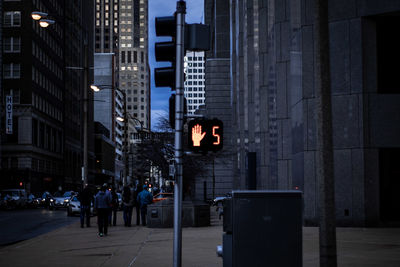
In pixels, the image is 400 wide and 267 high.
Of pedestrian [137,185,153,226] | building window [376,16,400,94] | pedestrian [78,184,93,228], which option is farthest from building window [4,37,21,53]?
building window [376,16,400,94]

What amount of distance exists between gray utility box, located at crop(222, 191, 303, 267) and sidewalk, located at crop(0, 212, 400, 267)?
128 inches

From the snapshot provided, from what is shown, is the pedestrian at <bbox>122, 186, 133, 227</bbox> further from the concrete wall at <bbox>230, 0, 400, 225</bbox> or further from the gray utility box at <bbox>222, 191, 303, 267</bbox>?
the gray utility box at <bbox>222, 191, 303, 267</bbox>

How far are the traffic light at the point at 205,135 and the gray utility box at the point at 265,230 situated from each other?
29.8 inches

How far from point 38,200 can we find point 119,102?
119 meters

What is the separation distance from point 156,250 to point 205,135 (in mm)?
7011

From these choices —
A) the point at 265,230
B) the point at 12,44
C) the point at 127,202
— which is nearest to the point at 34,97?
the point at 12,44

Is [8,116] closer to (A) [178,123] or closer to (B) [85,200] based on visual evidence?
(B) [85,200]

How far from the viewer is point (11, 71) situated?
75.6 metres

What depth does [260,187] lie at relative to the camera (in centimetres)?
3762

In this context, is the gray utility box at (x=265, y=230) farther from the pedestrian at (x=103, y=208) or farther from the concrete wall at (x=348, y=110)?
the concrete wall at (x=348, y=110)

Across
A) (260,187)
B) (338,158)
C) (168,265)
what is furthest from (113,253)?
(260,187)

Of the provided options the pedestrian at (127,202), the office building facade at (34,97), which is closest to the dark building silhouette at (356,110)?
the pedestrian at (127,202)

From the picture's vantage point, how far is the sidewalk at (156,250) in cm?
1241

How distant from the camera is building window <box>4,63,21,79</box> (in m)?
75.4
